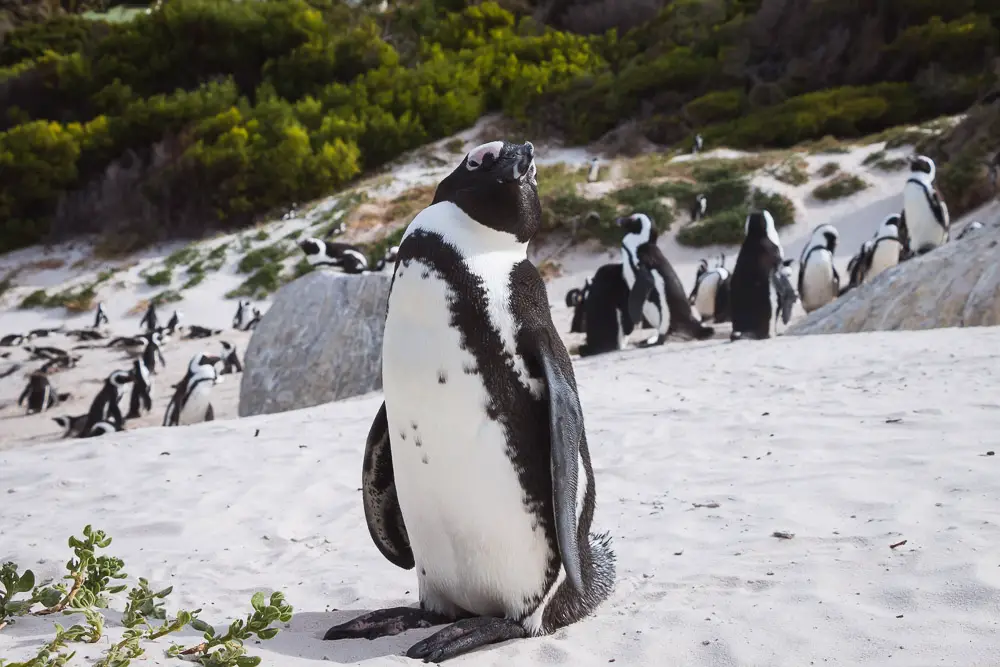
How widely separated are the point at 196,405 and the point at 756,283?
16.4 feet

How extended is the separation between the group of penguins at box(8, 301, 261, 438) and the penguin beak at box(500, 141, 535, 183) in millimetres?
5973

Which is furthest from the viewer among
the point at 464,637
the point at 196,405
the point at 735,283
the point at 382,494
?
the point at 735,283

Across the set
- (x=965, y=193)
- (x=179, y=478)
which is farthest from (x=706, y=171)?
(x=179, y=478)

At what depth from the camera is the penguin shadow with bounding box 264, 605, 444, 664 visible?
202 cm

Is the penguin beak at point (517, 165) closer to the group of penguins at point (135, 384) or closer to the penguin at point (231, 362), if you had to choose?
the group of penguins at point (135, 384)

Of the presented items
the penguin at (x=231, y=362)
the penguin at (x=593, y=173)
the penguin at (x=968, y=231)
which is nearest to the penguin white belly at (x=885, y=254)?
the penguin at (x=968, y=231)

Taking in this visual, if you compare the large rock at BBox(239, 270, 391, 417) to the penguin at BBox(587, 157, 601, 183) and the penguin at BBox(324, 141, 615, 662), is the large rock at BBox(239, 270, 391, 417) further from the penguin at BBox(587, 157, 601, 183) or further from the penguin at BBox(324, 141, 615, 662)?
the penguin at BBox(587, 157, 601, 183)

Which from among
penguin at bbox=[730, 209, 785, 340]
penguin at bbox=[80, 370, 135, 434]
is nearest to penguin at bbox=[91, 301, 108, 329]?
penguin at bbox=[80, 370, 135, 434]

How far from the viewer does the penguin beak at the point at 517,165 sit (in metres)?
2.18

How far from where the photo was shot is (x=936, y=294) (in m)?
6.84

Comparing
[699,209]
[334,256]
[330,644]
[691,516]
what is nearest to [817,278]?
[334,256]

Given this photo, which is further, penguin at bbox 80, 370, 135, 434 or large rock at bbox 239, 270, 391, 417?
penguin at bbox 80, 370, 135, 434

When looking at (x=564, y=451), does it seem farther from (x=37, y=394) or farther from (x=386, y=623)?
(x=37, y=394)

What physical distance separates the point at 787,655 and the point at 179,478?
2.92m
